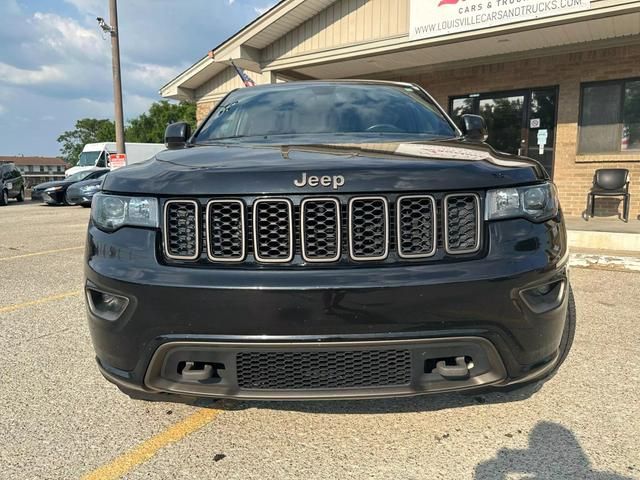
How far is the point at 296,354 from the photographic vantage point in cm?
165

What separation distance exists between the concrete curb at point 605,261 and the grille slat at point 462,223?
13.9 feet

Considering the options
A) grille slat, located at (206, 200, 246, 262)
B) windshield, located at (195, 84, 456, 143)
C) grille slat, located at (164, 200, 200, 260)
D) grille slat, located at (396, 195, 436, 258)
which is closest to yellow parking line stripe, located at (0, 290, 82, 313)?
windshield, located at (195, 84, 456, 143)


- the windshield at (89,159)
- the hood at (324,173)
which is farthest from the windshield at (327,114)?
the windshield at (89,159)

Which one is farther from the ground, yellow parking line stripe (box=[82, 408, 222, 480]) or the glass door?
the glass door

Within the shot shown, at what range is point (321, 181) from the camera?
1684 millimetres

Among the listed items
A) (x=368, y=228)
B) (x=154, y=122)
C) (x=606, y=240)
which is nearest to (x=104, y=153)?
(x=606, y=240)

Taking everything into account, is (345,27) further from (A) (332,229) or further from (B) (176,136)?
(A) (332,229)

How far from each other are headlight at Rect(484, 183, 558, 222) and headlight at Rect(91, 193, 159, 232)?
4.16 feet

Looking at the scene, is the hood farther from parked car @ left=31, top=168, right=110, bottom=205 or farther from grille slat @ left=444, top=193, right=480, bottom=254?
parked car @ left=31, top=168, right=110, bottom=205

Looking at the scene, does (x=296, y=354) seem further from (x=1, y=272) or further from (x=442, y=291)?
(x=1, y=272)

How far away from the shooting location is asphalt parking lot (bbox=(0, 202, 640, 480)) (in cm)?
176

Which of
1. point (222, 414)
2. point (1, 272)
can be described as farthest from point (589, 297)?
point (1, 272)

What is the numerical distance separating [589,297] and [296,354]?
133 inches

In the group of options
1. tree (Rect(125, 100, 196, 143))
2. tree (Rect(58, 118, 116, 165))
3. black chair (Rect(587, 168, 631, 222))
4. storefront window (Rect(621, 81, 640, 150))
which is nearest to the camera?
black chair (Rect(587, 168, 631, 222))
